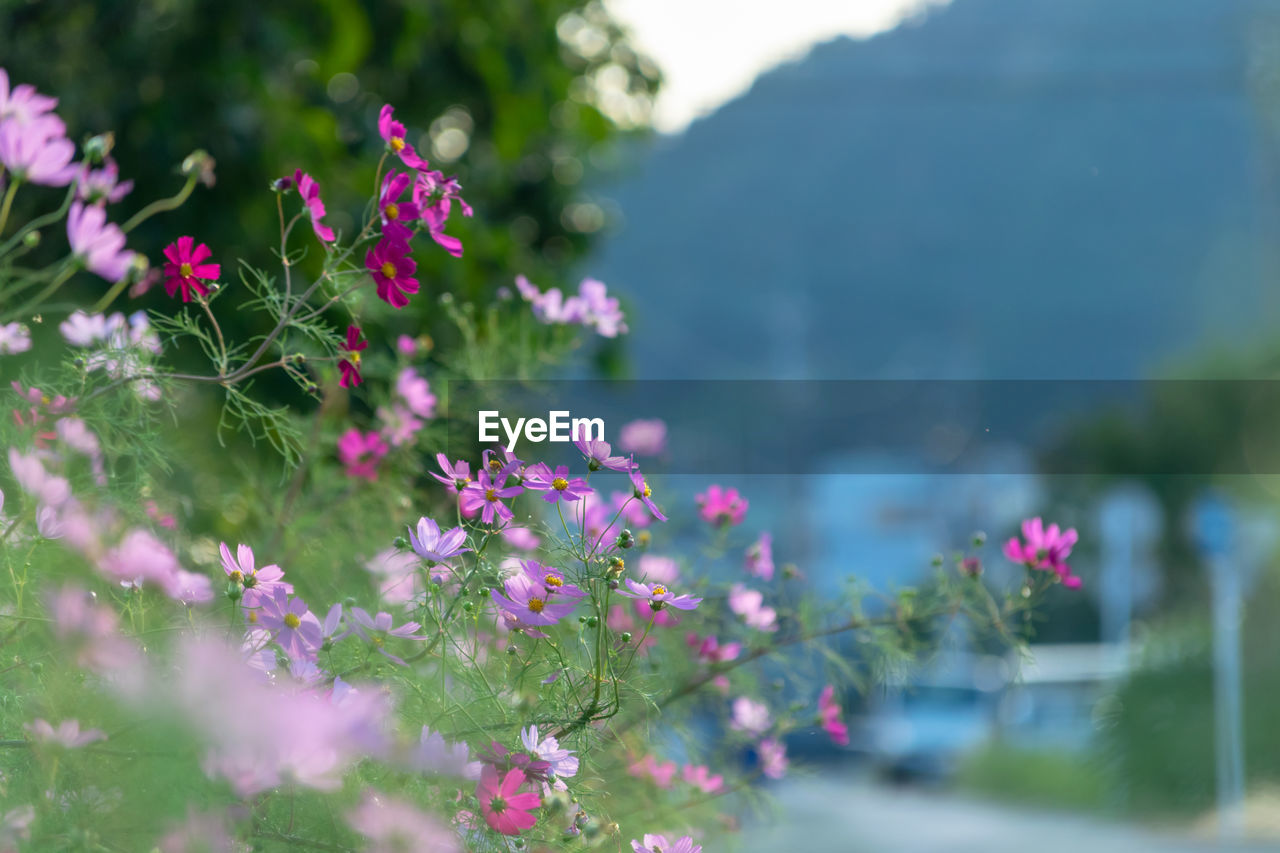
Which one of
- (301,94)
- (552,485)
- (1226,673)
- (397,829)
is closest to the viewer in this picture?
(397,829)

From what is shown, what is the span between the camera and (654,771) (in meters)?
1.83

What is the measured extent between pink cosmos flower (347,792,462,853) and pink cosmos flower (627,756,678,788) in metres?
0.82

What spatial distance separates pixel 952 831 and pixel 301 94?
22.1ft

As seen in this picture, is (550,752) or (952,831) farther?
(952,831)

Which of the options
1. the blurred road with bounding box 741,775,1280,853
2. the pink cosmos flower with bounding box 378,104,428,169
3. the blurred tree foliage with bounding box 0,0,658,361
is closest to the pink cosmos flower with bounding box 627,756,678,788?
the pink cosmos flower with bounding box 378,104,428,169

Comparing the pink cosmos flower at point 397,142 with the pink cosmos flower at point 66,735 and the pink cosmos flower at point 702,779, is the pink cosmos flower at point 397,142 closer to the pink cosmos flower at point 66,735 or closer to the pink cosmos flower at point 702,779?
the pink cosmos flower at point 66,735

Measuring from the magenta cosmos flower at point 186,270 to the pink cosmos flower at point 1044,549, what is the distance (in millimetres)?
1048

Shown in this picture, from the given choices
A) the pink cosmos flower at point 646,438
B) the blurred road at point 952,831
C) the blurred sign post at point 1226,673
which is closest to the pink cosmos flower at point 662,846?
the pink cosmos flower at point 646,438

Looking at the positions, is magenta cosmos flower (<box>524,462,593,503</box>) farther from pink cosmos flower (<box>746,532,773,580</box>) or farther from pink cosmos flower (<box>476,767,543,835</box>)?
pink cosmos flower (<box>746,532,773,580</box>)

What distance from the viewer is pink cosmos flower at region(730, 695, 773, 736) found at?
1.98 m

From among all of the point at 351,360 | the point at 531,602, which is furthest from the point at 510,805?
the point at 351,360

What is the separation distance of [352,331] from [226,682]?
2.17 ft

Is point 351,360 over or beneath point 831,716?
over

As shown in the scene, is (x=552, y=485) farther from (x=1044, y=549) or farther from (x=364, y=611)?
(x=1044, y=549)
